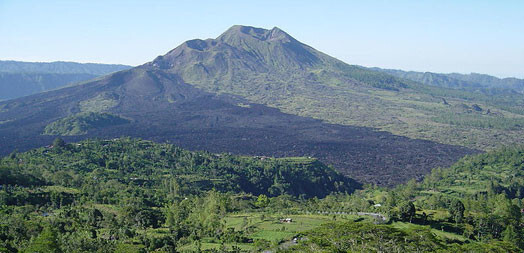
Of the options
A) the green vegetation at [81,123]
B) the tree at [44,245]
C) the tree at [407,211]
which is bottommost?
the green vegetation at [81,123]

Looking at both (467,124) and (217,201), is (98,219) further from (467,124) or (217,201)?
(467,124)

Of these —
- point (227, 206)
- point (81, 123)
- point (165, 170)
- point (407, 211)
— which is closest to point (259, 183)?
point (165, 170)

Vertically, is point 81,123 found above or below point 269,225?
below

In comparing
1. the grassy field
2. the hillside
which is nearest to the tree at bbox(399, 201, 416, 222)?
the grassy field

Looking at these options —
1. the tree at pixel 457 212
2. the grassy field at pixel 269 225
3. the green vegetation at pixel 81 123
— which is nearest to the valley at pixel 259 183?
the tree at pixel 457 212

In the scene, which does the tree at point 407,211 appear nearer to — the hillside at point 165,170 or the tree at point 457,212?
the tree at point 457,212

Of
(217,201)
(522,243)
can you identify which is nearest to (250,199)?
(217,201)

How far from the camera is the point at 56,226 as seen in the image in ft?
158

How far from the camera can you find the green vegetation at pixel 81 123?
501ft

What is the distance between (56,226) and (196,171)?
43.9 meters

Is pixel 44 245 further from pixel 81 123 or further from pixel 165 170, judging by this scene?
pixel 81 123

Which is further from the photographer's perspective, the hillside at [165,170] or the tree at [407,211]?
the hillside at [165,170]

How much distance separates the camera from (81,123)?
159 m

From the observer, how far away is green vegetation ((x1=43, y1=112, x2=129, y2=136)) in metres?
153
